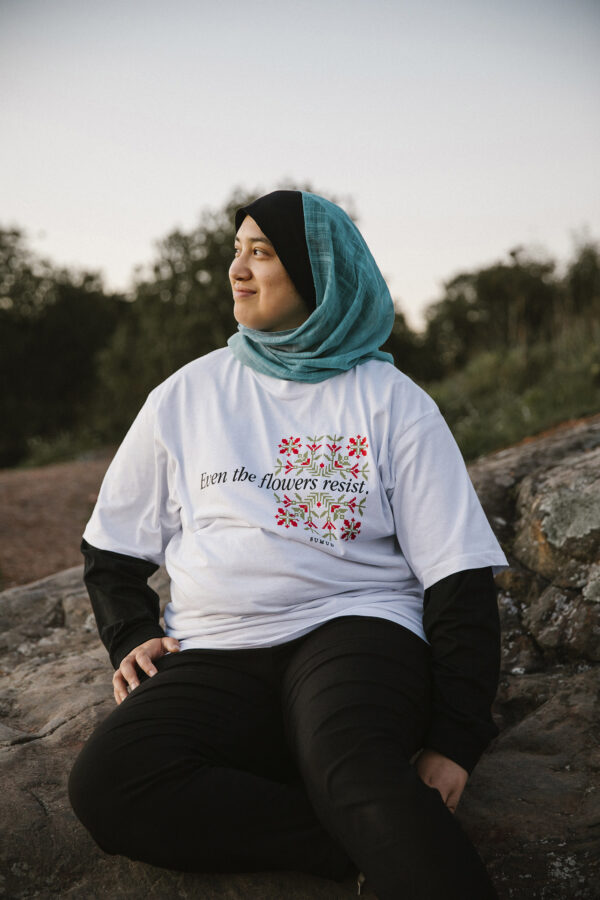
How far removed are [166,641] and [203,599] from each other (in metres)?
0.16

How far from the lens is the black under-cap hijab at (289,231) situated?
214cm

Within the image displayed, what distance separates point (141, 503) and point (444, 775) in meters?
1.04

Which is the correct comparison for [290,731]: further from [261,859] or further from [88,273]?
[88,273]

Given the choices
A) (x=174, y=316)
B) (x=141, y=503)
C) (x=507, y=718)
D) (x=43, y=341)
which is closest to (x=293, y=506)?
(x=141, y=503)

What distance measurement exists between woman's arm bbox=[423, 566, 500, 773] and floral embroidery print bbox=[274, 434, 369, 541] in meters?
0.28

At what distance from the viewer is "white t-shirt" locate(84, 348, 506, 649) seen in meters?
1.87

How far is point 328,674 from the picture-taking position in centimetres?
172

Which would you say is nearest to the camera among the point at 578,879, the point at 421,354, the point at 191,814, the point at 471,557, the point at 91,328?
the point at 191,814

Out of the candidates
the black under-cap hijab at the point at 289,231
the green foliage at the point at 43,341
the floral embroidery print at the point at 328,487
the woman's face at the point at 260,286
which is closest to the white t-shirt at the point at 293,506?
the floral embroidery print at the point at 328,487

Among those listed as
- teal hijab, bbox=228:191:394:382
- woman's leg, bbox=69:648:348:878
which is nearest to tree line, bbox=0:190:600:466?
teal hijab, bbox=228:191:394:382

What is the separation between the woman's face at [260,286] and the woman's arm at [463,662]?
0.88 m

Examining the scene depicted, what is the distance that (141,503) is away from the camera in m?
2.13

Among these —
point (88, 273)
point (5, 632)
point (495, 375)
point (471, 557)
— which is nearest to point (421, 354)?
point (495, 375)

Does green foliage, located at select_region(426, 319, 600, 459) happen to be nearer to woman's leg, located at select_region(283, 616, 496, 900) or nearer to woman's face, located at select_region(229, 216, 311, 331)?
woman's face, located at select_region(229, 216, 311, 331)
